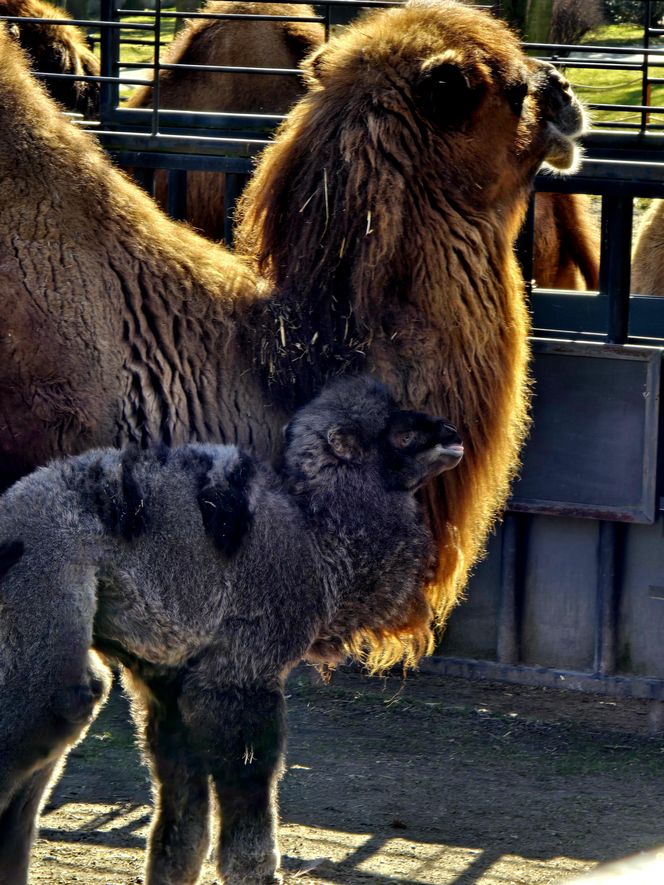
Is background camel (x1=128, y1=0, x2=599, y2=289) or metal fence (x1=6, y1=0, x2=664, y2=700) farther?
background camel (x1=128, y1=0, x2=599, y2=289)

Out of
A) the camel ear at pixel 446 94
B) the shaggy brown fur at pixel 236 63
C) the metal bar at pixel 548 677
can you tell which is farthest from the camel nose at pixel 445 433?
the shaggy brown fur at pixel 236 63

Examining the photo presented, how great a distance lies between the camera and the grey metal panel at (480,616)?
625 cm

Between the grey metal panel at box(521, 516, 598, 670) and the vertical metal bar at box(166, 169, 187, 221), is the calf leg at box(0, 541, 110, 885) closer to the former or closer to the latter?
the grey metal panel at box(521, 516, 598, 670)

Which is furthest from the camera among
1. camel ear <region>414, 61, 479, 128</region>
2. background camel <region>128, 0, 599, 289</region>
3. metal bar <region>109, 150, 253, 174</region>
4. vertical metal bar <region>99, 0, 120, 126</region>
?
background camel <region>128, 0, 599, 289</region>

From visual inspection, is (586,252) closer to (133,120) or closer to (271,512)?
(133,120)

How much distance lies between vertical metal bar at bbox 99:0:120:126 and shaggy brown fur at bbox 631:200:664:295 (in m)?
3.15

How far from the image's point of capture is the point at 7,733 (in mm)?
3859

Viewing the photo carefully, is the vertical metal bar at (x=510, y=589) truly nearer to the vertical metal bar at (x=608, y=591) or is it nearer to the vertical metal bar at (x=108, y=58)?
the vertical metal bar at (x=608, y=591)

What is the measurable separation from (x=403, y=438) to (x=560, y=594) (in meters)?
2.02

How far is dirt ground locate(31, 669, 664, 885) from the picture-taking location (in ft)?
16.1

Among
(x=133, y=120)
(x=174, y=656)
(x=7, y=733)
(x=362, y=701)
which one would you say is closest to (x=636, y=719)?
(x=362, y=701)

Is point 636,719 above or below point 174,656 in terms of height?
below

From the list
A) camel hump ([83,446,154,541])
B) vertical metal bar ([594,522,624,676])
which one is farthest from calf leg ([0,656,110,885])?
vertical metal bar ([594,522,624,676])

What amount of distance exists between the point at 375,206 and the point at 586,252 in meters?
4.57
